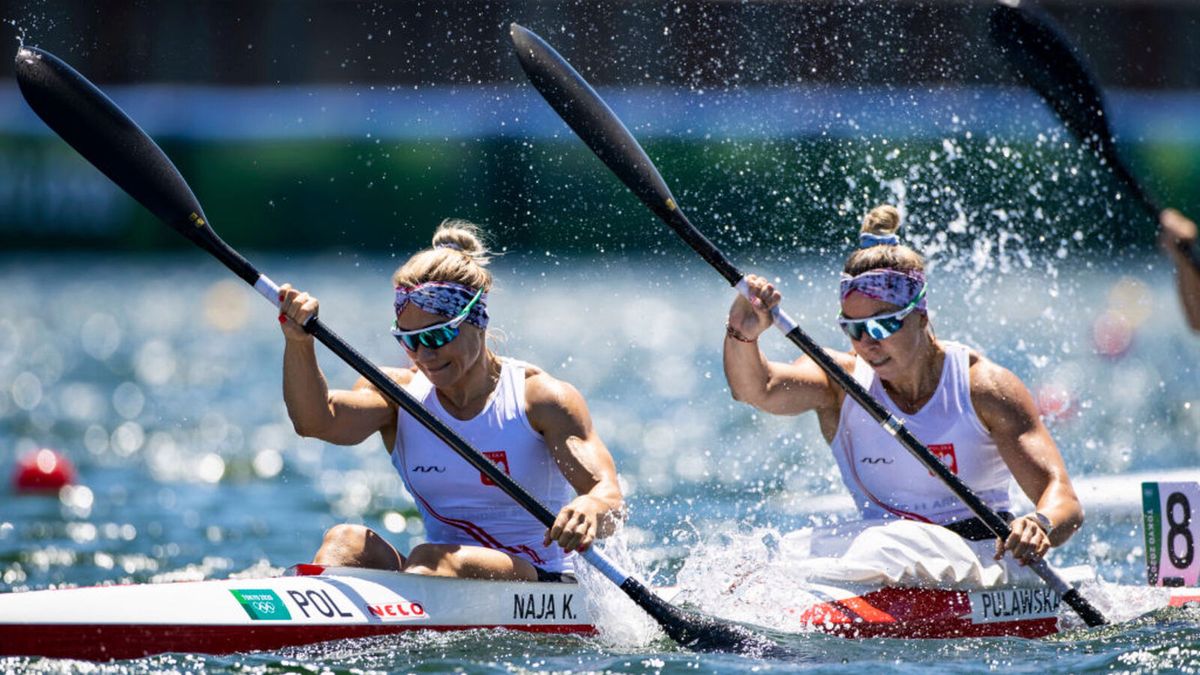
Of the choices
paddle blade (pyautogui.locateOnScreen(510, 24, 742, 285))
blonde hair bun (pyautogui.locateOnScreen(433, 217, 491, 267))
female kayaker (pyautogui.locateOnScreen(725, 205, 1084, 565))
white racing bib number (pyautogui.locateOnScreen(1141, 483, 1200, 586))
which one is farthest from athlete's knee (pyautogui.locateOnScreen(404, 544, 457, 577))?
white racing bib number (pyautogui.locateOnScreen(1141, 483, 1200, 586))

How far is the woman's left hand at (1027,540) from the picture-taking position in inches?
259

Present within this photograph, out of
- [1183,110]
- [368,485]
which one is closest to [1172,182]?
[1183,110]

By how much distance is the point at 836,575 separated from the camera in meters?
6.84

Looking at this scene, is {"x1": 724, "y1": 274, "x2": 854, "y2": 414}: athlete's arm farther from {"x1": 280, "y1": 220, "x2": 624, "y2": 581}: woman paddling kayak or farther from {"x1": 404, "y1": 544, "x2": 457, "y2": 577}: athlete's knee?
{"x1": 404, "y1": 544, "x2": 457, "y2": 577}: athlete's knee

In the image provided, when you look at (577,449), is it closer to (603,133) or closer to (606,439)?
(603,133)

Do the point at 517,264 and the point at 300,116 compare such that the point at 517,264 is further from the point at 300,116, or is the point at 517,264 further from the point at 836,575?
the point at 836,575

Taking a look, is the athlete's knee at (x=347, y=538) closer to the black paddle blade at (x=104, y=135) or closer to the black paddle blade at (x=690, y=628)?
the black paddle blade at (x=690, y=628)

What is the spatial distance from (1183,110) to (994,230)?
66.4 feet

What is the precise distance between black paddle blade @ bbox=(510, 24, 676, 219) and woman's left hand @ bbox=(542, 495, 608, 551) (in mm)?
1741

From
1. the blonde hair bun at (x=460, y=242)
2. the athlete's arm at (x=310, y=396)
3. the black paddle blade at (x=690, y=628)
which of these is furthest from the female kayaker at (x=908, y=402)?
the athlete's arm at (x=310, y=396)

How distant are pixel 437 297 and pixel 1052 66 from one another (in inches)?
161

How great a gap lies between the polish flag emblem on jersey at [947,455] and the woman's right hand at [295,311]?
2.71 metres

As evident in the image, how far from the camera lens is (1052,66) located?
877cm

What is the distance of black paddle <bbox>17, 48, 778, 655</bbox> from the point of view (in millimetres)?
6445
